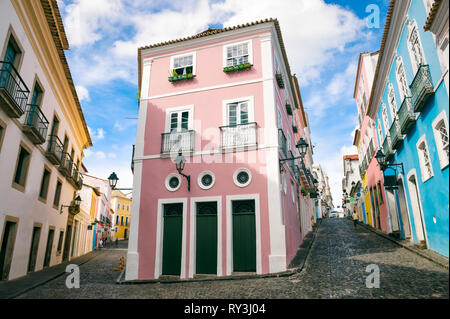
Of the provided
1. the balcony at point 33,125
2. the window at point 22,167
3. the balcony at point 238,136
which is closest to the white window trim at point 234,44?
the balcony at point 238,136

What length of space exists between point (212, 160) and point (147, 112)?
3934 mm

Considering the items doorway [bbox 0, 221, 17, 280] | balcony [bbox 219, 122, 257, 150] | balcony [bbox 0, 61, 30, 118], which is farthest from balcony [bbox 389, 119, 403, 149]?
doorway [bbox 0, 221, 17, 280]

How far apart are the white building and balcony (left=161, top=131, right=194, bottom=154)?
4960mm

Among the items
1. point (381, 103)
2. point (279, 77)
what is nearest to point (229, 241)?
point (279, 77)

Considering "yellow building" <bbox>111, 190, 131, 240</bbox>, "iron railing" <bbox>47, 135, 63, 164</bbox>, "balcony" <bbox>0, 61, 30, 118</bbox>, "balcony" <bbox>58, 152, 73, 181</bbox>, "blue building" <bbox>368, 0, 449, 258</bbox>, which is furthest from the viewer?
"yellow building" <bbox>111, 190, 131, 240</bbox>

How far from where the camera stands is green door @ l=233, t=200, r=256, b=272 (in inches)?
380

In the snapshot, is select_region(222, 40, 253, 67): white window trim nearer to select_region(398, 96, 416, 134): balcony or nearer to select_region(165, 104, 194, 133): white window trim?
select_region(165, 104, 194, 133): white window trim

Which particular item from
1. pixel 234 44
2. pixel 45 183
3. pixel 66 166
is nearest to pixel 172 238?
pixel 234 44

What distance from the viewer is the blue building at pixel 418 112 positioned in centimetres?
300

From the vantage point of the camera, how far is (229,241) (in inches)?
391

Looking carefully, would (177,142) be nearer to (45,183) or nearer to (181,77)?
(181,77)

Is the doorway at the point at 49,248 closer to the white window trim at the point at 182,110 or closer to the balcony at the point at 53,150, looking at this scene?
the balcony at the point at 53,150

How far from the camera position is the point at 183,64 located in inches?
503

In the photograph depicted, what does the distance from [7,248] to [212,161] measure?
8.14 metres
